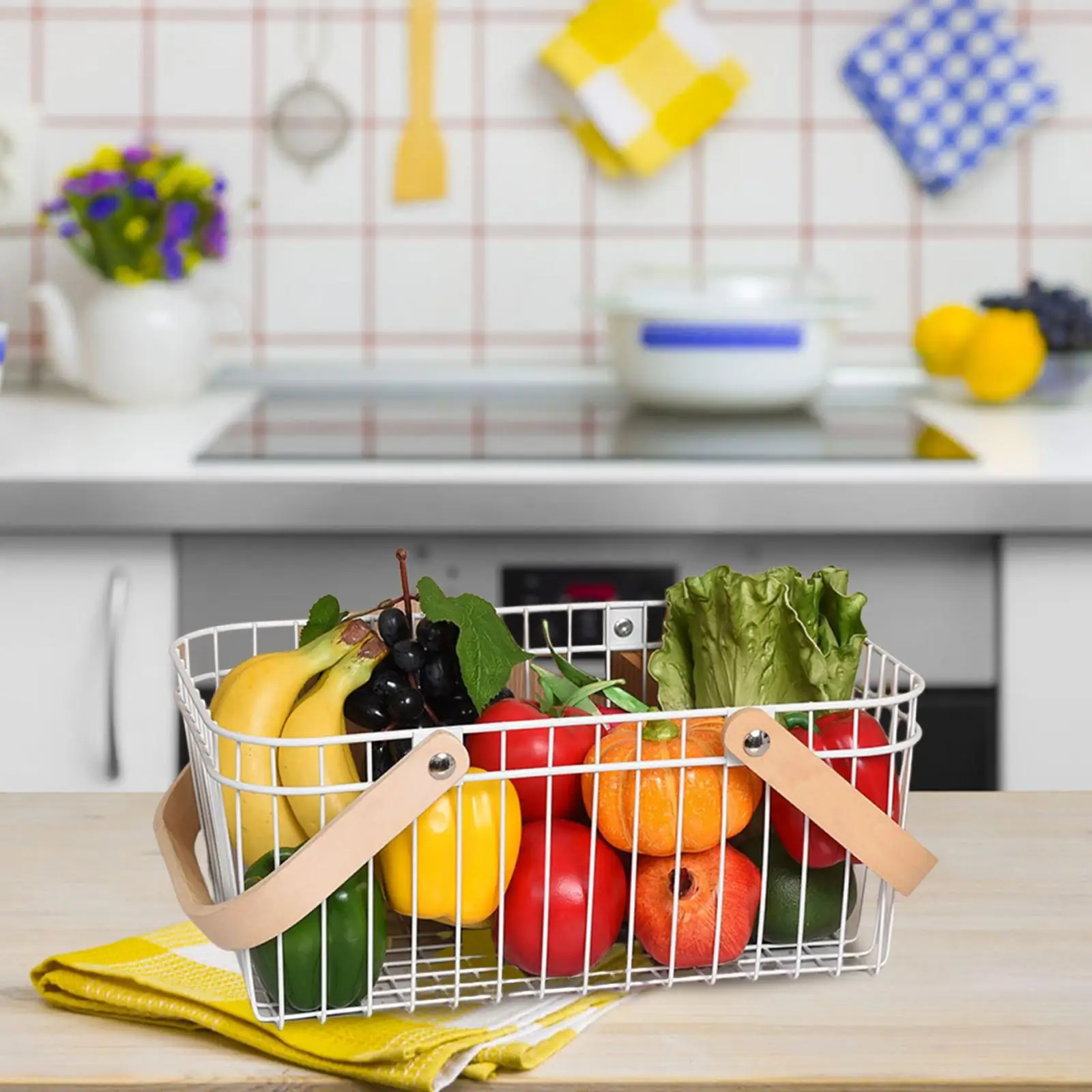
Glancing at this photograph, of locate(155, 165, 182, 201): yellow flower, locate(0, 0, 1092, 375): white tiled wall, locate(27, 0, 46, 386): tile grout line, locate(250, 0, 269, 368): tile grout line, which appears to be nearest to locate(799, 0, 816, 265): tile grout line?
locate(0, 0, 1092, 375): white tiled wall

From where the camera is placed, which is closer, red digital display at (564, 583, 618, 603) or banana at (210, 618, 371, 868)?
banana at (210, 618, 371, 868)

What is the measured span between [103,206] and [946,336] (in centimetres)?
99

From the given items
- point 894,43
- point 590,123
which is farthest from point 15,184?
point 894,43

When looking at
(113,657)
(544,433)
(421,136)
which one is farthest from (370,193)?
(113,657)

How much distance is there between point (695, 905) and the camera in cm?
57

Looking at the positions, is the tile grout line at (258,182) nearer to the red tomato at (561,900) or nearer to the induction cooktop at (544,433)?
the induction cooktop at (544,433)

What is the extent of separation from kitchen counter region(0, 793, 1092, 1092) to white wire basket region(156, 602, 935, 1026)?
2cm

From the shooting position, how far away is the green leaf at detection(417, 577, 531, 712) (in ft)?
1.88

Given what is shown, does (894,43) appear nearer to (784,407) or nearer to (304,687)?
(784,407)

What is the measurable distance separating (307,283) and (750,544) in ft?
2.89

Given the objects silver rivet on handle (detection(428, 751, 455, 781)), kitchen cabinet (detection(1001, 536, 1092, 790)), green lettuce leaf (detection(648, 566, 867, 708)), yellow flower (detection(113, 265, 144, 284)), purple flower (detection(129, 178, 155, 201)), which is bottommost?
kitchen cabinet (detection(1001, 536, 1092, 790))

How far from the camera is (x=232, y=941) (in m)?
0.53

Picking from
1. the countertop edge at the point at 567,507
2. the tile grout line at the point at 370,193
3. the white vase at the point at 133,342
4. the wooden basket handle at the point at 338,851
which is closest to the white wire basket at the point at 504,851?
the wooden basket handle at the point at 338,851

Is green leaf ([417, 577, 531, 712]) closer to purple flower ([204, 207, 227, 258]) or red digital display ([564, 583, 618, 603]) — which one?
red digital display ([564, 583, 618, 603])
